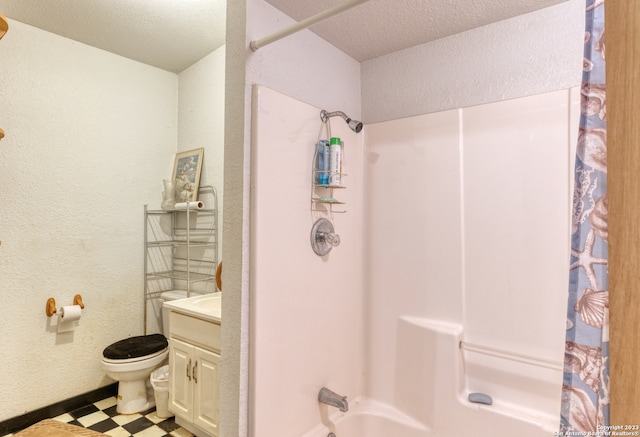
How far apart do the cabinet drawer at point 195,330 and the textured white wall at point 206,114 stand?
553 mm

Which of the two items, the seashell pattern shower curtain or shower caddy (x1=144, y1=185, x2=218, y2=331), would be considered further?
shower caddy (x1=144, y1=185, x2=218, y2=331)

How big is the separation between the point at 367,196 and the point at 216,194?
120 cm

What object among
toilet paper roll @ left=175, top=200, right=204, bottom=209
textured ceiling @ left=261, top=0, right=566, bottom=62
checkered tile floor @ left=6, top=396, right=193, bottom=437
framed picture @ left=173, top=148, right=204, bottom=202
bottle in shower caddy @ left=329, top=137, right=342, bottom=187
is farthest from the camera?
framed picture @ left=173, top=148, right=204, bottom=202

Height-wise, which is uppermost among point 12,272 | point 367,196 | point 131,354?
point 367,196

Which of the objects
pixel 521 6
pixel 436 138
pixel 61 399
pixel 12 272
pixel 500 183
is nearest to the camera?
pixel 521 6

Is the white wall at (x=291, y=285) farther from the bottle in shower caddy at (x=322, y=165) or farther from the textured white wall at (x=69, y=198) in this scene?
the textured white wall at (x=69, y=198)

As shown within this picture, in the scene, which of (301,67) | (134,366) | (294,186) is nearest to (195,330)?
(134,366)

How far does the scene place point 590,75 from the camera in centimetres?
58

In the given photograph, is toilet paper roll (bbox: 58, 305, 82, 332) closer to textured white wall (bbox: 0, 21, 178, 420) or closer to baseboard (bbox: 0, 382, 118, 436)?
textured white wall (bbox: 0, 21, 178, 420)

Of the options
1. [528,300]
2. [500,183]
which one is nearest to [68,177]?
[500,183]

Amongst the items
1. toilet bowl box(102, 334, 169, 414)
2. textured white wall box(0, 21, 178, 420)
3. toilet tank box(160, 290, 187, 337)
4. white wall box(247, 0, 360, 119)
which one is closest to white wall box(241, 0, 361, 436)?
white wall box(247, 0, 360, 119)

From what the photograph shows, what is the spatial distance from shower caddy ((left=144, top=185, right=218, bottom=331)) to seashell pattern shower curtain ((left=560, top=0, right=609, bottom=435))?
7.15 feet

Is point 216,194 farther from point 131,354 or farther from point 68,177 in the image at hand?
point 131,354

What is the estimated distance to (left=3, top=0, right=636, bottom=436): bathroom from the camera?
48.6 inches
